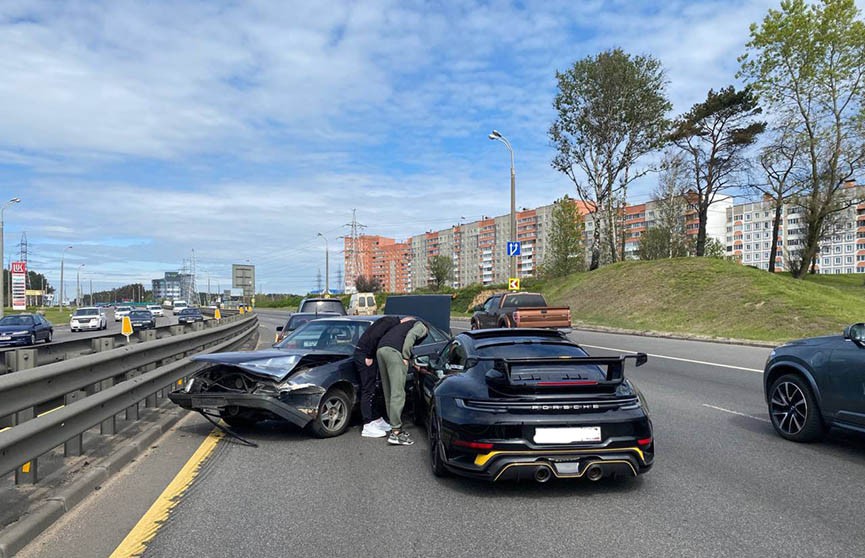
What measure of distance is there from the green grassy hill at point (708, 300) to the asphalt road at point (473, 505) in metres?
18.6

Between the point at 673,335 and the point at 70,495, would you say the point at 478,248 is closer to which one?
the point at 673,335

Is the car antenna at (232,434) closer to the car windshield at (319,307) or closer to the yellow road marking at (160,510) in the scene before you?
the yellow road marking at (160,510)

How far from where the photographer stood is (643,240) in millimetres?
67125

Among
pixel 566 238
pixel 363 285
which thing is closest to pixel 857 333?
pixel 566 238

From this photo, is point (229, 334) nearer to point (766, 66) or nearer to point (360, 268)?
point (766, 66)

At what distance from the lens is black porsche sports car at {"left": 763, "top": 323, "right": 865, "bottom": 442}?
20.7 ft

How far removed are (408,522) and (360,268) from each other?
354ft

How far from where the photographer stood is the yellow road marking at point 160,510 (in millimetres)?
4148

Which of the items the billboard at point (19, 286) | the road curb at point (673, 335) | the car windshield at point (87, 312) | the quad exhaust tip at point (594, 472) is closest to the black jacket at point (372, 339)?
the quad exhaust tip at point (594, 472)

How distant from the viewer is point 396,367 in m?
7.35

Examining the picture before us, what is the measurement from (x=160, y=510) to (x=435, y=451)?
88.2 inches

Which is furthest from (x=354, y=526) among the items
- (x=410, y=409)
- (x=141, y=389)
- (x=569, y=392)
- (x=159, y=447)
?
(x=410, y=409)

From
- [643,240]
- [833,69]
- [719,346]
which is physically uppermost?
[833,69]

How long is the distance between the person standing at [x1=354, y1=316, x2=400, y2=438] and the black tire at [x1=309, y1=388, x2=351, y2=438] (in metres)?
0.21
